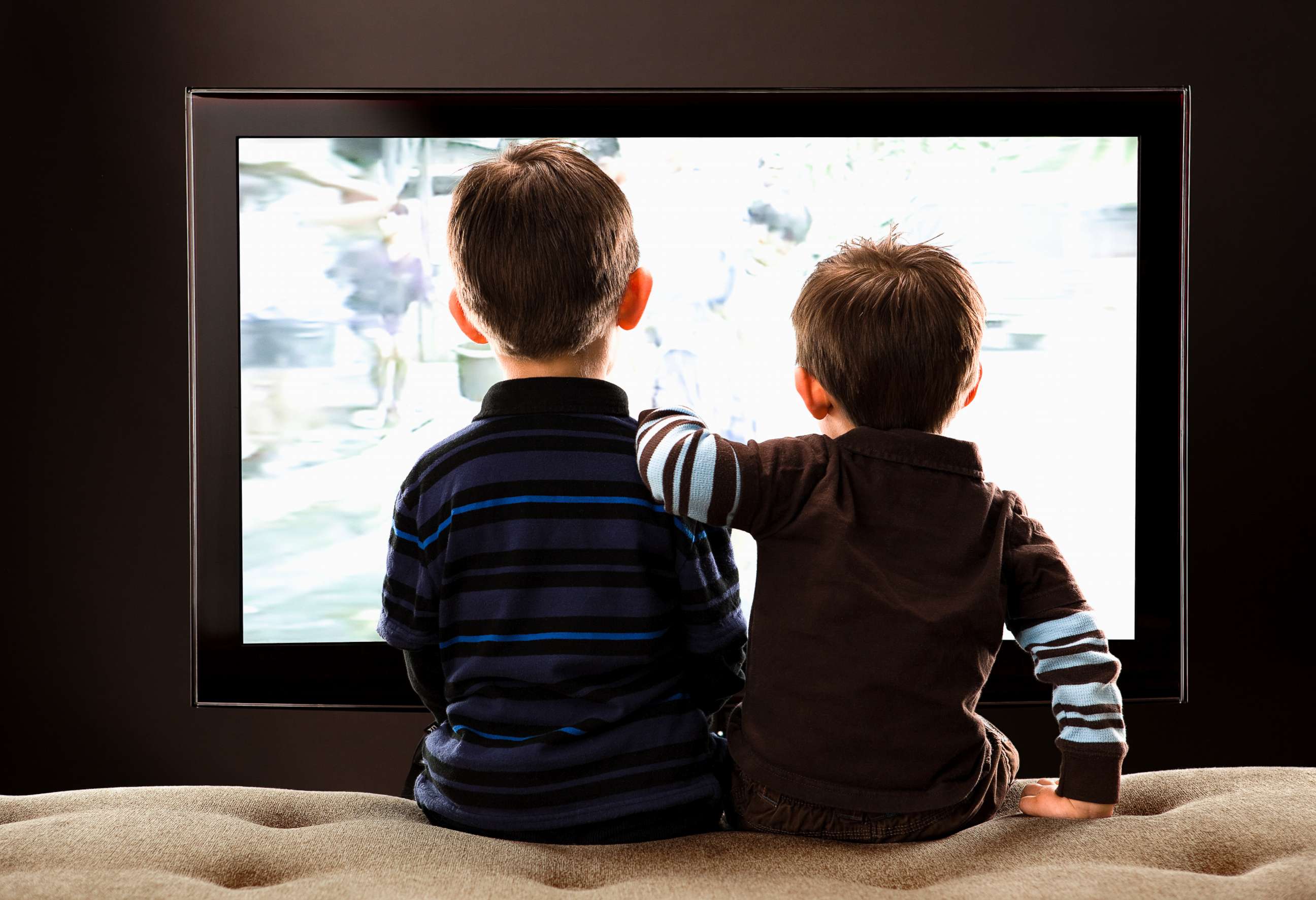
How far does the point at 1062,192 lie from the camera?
1.69 meters

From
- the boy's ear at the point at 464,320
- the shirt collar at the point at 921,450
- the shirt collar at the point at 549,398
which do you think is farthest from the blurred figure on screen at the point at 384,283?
the shirt collar at the point at 921,450

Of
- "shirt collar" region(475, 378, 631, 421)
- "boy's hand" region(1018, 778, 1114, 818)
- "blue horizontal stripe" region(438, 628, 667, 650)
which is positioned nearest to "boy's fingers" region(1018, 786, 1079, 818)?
"boy's hand" region(1018, 778, 1114, 818)

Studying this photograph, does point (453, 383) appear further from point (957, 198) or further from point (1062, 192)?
point (1062, 192)

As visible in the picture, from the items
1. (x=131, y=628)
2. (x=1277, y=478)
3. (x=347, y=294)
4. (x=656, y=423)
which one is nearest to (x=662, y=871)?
(x=656, y=423)

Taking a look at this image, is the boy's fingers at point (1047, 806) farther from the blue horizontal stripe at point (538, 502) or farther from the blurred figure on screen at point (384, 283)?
the blurred figure on screen at point (384, 283)

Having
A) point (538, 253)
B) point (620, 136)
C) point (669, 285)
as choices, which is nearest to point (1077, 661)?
point (538, 253)

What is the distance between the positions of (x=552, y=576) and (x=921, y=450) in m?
0.39

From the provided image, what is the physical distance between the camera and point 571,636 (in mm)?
922

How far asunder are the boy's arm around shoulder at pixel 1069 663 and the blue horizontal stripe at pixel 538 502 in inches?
13.2

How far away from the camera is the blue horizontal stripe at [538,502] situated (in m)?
0.93

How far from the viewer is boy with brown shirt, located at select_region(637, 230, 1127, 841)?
89 centimetres

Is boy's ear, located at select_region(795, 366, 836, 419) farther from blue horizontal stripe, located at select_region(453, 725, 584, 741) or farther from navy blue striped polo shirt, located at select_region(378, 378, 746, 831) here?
blue horizontal stripe, located at select_region(453, 725, 584, 741)

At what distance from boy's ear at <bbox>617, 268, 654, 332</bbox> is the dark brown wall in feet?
3.00

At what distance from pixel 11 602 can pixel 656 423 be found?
159 cm
